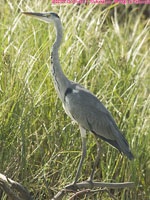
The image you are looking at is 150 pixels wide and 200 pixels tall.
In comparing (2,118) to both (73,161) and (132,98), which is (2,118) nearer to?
(73,161)

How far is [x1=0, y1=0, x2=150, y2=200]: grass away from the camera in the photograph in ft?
8.13

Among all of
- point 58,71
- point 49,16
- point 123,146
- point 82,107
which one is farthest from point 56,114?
point 49,16

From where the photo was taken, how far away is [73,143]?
2740 mm

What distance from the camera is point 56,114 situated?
2.75m

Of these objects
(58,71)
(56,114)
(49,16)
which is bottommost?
(56,114)

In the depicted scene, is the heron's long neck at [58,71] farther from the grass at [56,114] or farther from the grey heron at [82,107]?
the grass at [56,114]

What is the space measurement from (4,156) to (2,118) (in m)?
0.25

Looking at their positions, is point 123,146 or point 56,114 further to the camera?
point 56,114

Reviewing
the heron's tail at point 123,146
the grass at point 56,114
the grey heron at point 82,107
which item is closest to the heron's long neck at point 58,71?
the grey heron at point 82,107

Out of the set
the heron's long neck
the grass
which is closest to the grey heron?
the heron's long neck

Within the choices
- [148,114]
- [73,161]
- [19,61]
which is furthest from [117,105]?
[19,61]

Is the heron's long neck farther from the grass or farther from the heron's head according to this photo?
the grass

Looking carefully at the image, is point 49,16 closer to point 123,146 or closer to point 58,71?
point 58,71

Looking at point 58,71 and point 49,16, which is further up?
point 49,16
